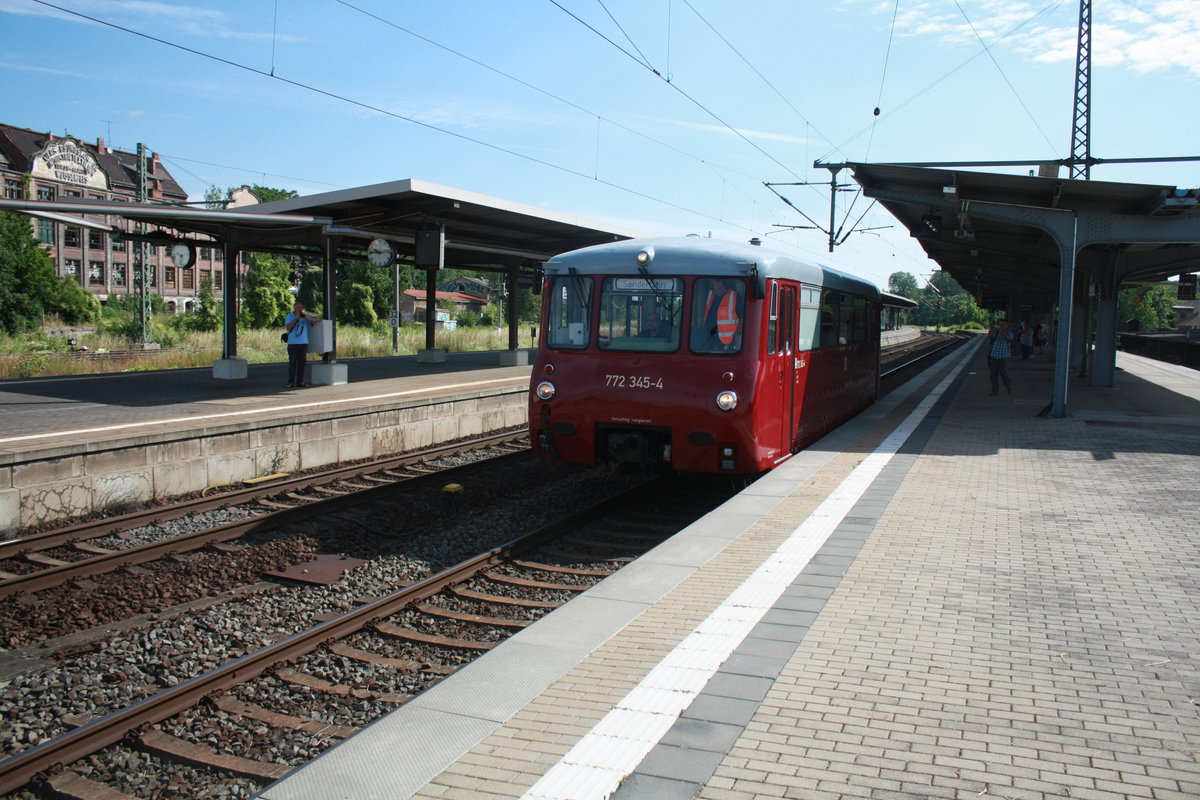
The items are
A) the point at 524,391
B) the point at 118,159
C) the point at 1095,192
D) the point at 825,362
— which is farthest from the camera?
→ the point at 118,159

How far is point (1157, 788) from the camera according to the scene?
3.30 metres

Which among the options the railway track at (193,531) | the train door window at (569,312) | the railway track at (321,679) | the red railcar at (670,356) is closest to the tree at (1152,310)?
the red railcar at (670,356)

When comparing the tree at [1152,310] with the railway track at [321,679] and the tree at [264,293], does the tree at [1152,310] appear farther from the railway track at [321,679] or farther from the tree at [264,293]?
the railway track at [321,679]

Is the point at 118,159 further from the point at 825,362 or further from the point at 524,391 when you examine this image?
the point at 825,362

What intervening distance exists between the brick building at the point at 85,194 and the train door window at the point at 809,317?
54.1 meters

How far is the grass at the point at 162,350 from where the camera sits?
21516 mm

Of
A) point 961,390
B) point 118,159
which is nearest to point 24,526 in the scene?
point 961,390

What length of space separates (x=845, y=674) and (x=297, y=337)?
13.6 meters

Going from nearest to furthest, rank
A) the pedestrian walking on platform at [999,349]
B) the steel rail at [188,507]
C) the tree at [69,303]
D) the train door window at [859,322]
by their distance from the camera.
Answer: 1. the steel rail at [188,507]
2. the train door window at [859,322]
3. the pedestrian walking on platform at [999,349]
4. the tree at [69,303]

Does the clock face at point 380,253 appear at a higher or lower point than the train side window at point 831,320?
higher

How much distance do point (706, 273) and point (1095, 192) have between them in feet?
30.7

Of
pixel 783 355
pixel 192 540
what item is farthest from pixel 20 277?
pixel 783 355

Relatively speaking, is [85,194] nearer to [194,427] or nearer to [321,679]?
[194,427]

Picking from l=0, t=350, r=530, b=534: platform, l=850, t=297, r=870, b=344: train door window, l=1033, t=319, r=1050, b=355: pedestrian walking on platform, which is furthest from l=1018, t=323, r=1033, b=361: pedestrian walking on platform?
l=0, t=350, r=530, b=534: platform
